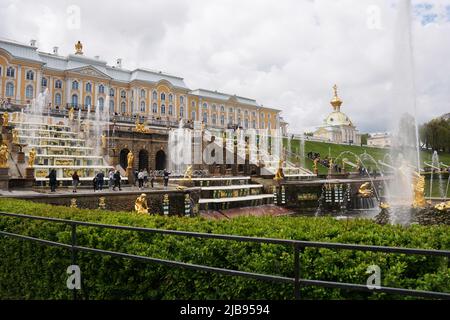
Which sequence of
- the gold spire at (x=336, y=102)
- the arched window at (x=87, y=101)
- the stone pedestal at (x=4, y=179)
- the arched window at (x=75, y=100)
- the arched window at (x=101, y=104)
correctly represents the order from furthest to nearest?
the gold spire at (x=336, y=102)
the arched window at (x=101, y=104)
the arched window at (x=87, y=101)
the arched window at (x=75, y=100)
the stone pedestal at (x=4, y=179)

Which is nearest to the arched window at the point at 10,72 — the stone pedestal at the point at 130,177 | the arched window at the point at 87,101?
the arched window at the point at 87,101

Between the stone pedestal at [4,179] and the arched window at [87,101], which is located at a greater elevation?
the arched window at [87,101]

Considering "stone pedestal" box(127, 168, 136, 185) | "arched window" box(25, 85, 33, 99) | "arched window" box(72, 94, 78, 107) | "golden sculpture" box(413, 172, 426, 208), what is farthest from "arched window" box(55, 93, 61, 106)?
"golden sculpture" box(413, 172, 426, 208)

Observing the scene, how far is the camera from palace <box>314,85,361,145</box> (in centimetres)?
12069

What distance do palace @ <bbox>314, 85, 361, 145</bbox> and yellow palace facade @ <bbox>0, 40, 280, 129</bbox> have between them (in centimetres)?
3170

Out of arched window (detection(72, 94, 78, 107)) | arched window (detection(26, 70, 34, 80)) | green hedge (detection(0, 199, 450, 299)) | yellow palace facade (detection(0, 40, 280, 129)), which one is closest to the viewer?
green hedge (detection(0, 199, 450, 299))

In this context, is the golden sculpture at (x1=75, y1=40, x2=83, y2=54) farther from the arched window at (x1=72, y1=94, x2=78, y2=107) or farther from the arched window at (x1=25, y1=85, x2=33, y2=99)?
the arched window at (x1=25, y1=85, x2=33, y2=99)

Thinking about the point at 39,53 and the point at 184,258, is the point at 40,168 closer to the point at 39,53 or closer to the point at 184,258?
the point at 184,258

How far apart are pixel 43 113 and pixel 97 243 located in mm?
60314

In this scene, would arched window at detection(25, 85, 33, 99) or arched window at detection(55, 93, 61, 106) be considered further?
arched window at detection(55, 93, 61, 106)

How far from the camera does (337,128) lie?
121 m

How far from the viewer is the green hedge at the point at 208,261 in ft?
14.0

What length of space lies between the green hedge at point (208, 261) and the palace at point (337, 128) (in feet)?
384

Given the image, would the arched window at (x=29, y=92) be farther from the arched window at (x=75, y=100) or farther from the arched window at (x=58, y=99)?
the arched window at (x=75, y=100)
